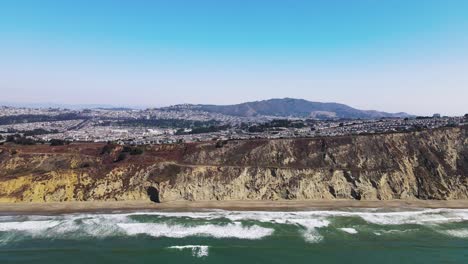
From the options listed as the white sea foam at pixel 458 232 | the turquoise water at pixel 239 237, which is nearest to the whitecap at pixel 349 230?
the turquoise water at pixel 239 237

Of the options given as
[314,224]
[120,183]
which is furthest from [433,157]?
[120,183]

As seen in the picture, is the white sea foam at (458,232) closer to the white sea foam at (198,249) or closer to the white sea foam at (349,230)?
the white sea foam at (349,230)

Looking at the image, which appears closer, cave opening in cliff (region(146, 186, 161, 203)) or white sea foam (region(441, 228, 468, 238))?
white sea foam (region(441, 228, 468, 238))

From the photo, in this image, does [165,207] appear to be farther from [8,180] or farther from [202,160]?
[8,180]

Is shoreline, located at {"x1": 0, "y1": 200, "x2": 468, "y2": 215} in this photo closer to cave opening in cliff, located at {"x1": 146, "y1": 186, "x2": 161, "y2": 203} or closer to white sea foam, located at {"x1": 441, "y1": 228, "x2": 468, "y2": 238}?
cave opening in cliff, located at {"x1": 146, "y1": 186, "x2": 161, "y2": 203}

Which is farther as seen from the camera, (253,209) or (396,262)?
(253,209)

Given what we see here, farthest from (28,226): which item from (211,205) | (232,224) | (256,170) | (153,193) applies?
(256,170)

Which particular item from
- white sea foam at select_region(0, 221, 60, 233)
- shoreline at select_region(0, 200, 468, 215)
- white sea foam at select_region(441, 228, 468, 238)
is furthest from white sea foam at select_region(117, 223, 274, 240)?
white sea foam at select_region(441, 228, 468, 238)

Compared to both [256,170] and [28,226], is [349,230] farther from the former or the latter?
[28,226]
